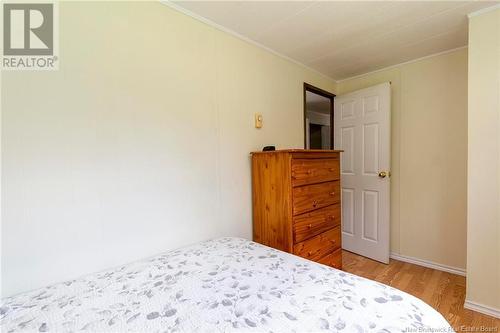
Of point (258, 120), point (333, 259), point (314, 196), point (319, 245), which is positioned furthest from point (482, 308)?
point (258, 120)

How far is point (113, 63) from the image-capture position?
130 centimetres

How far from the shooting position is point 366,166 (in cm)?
274

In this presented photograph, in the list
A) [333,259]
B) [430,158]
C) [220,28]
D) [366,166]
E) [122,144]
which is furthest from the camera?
[366,166]

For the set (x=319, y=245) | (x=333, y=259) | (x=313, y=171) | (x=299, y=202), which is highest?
(x=313, y=171)

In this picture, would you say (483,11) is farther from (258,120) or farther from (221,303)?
(221,303)

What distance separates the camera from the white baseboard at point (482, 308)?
5.54 ft

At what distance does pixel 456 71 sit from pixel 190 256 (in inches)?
113

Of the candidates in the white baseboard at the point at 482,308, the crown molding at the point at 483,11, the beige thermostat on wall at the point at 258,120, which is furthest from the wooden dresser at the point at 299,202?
the crown molding at the point at 483,11

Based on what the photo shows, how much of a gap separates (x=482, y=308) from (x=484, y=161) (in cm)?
108

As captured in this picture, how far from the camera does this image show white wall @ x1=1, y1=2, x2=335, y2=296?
3.50ft

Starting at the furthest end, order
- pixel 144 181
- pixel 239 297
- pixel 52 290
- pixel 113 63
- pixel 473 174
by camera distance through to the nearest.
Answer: pixel 473 174 < pixel 144 181 < pixel 113 63 < pixel 52 290 < pixel 239 297

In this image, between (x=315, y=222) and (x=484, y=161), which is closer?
(x=484, y=161)

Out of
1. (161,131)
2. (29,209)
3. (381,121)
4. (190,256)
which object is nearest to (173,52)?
(161,131)

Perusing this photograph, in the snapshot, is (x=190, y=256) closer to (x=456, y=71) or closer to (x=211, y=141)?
(x=211, y=141)
